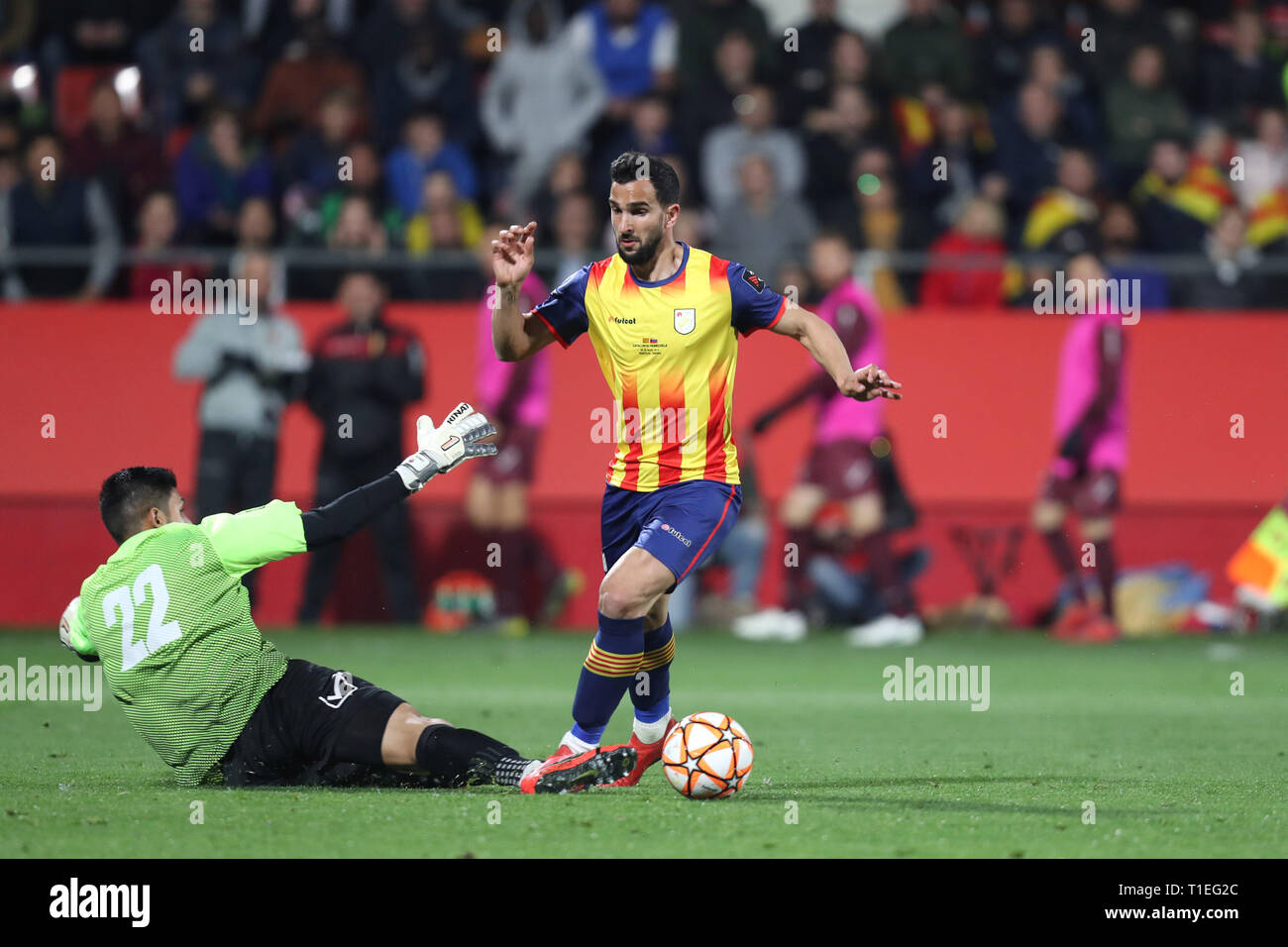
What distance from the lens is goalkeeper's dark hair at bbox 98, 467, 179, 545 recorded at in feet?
22.0

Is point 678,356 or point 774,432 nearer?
point 678,356

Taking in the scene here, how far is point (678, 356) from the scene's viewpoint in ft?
23.9

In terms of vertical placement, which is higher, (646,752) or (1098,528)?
(1098,528)

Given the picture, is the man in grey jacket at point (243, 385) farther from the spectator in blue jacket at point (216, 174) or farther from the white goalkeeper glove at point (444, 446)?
the white goalkeeper glove at point (444, 446)

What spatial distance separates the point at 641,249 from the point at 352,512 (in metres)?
1.55

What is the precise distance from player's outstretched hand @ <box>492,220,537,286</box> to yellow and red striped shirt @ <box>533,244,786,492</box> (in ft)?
1.51

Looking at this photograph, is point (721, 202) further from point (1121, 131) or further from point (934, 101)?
point (1121, 131)

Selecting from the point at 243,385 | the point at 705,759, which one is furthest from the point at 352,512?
the point at 243,385

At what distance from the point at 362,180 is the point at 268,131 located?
130 centimetres

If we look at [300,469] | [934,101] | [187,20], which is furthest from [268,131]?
[934,101]

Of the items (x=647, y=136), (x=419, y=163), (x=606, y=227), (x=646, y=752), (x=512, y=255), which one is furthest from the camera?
(x=419, y=163)

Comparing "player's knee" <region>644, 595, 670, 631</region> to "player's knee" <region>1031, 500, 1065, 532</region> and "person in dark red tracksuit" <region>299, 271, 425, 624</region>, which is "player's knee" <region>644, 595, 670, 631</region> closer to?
"person in dark red tracksuit" <region>299, 271, 425, 624</region>

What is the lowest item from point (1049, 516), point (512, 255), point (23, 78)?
point (1049, 516)

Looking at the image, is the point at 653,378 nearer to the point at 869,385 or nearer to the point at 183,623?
the point at 869,385
